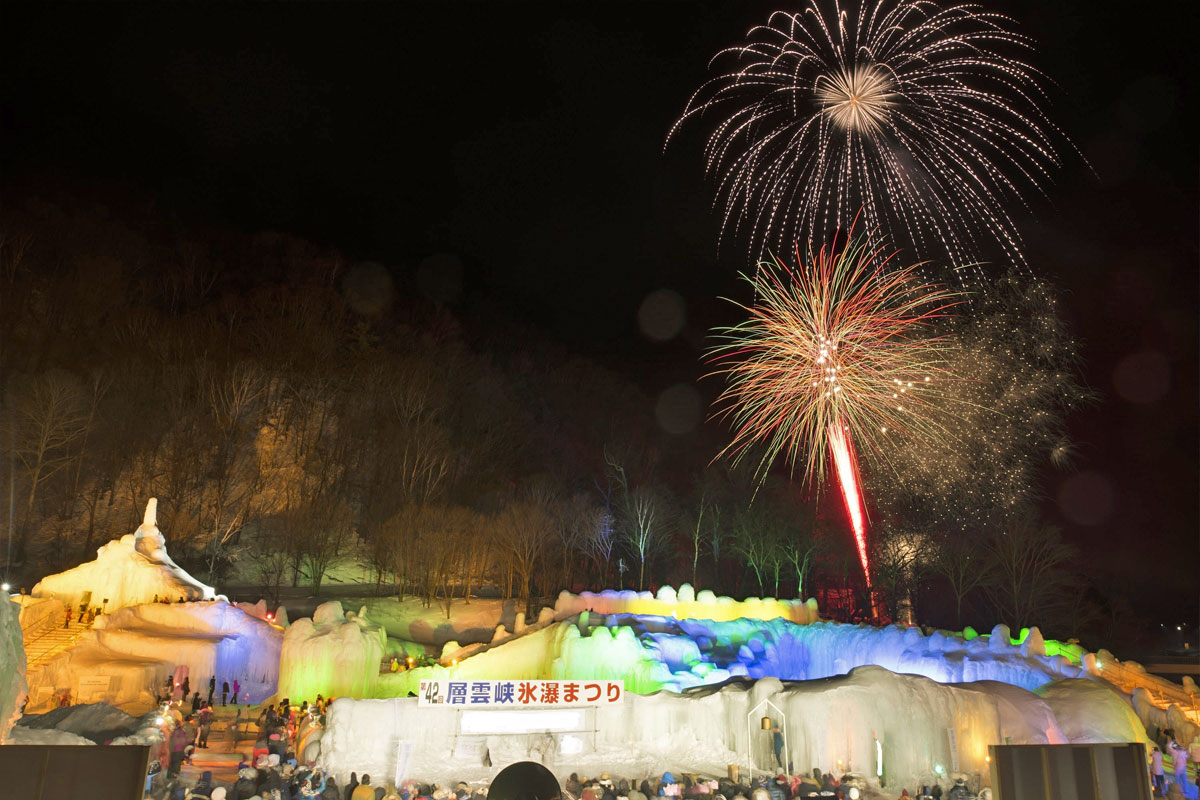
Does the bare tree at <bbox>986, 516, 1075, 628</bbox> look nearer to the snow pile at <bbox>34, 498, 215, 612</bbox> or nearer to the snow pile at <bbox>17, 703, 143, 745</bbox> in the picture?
the snow pile at <bbox>34, 498, 215, 612</bbox>

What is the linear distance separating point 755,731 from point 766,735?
0.25m

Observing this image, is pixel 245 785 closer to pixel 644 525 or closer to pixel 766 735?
pixel 766 735

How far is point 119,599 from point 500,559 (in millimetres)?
15259

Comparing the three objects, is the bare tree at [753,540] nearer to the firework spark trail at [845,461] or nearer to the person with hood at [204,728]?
the firework spark trail at [845,461]

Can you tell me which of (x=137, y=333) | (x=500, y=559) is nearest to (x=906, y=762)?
(x=500, y=559)

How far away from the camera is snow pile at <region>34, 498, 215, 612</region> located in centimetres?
2541

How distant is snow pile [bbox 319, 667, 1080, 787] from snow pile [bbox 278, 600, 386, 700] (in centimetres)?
493

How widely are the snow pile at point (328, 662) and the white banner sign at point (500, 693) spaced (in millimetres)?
5494

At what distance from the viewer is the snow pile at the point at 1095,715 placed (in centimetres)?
1803

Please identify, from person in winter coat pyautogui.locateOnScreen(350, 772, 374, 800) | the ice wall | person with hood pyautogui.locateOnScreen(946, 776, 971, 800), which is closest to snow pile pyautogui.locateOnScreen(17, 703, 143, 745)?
person in winter coat pyautogui.locateOnScreen(350, 772, 374, 800)

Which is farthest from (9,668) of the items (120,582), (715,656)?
(715,656)

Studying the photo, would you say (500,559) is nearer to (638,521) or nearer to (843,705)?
(638,521)

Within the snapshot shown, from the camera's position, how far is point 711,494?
151 ft

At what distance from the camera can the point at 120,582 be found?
25.7 metres
